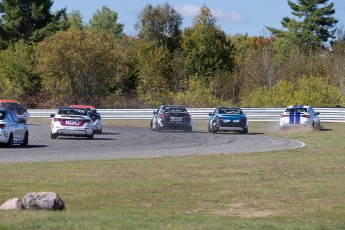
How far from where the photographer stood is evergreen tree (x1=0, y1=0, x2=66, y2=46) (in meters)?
105

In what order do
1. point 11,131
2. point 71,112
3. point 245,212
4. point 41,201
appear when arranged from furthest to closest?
1. point 71,112
2. point 11,131
3. point 245,212
4. point 41,201

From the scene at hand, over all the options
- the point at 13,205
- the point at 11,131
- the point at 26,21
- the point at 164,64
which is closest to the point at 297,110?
the point at 11,131

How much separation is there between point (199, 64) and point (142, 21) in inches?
330


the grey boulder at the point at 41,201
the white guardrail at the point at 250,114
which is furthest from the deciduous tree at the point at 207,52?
the grey boulder at the point at 41,201

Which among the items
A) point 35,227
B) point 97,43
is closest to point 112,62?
point 97,43

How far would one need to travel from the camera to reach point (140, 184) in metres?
18.8

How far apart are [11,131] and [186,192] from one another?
49.0 ft

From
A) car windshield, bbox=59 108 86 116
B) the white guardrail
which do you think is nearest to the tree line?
the white guardrail

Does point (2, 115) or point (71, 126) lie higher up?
point (2, 115)

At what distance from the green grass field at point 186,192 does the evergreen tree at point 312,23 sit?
9121 centimetres

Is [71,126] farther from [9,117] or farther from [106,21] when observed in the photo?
[106,21]

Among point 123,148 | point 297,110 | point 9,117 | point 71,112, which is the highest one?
point 9,117

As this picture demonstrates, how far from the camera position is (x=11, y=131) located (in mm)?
31328

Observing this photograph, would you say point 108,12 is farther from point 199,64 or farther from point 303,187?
point 303,187
